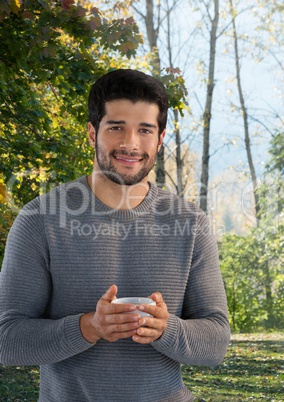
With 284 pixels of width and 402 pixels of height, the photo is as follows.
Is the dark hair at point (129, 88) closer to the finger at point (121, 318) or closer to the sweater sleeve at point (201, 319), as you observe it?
the sweater sleeve at point (201, 319)

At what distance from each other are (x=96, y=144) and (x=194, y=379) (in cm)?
639

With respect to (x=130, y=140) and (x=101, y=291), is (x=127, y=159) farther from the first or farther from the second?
(x=101, y=291)

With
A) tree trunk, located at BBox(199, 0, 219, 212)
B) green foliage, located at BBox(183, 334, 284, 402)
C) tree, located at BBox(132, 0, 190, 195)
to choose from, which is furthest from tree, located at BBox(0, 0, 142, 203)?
tree trunk, located at BBox(199, 0, 219, 212)

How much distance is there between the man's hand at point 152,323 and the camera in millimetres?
1304

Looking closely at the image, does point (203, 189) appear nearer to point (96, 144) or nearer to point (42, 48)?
point (42, 48)

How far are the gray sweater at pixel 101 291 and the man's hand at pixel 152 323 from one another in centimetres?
4

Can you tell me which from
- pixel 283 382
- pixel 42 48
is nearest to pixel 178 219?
pixel 42 48

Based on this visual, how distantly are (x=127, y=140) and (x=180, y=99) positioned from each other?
132 inches

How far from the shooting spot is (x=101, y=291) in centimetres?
150

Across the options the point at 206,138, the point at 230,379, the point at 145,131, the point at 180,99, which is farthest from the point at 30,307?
the point at 206,138

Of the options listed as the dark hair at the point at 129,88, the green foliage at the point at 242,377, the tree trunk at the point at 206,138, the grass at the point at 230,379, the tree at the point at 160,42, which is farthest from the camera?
the tree trunk at the point at 206,138

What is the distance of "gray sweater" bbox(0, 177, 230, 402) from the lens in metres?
1.41

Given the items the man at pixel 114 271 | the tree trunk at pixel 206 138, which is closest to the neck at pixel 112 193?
the man at pixel 114 271

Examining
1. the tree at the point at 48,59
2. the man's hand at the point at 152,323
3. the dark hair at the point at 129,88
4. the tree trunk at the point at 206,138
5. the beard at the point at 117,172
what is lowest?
the man's hand at the point at 152,323
